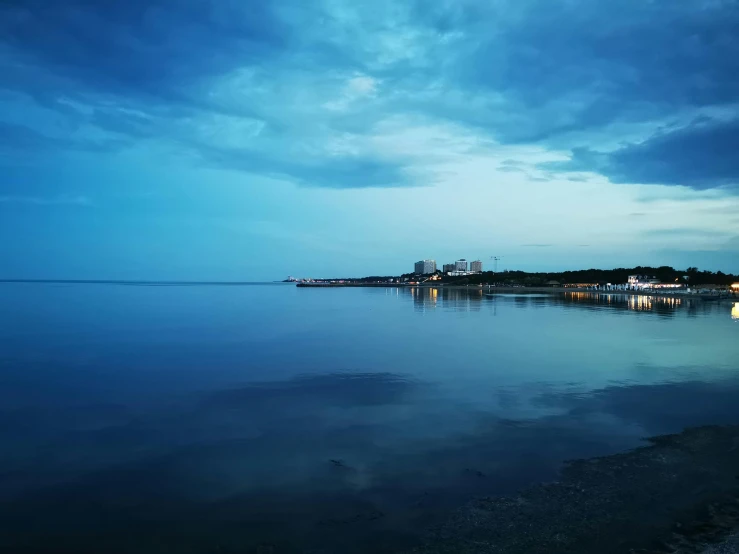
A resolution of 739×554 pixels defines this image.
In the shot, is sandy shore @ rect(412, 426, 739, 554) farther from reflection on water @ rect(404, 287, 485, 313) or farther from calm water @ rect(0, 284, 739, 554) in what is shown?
reflection on water @ rect(404, 287, 485, 313)

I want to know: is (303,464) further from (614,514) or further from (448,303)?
(448,303)

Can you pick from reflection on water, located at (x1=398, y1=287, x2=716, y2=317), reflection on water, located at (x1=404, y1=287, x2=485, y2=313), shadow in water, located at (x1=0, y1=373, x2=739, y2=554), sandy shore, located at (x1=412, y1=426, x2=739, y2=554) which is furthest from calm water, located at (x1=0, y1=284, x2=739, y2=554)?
reflection on water, located at (x1=404, y1=287, x2=485, y2=313)

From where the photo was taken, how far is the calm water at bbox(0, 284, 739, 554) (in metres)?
8.97

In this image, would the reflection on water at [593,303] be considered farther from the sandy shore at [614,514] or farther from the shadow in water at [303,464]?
the sandy shore at [614,514]

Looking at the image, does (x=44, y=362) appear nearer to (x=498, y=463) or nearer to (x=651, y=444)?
(x=498, y=463)

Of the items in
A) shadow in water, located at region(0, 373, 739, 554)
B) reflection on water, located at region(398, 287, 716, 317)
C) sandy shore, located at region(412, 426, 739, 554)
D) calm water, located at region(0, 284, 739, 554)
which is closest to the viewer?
sandy shore, located at region(412, 426, 739, 554)

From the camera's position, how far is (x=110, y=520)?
913 cm

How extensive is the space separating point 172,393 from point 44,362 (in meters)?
12.0

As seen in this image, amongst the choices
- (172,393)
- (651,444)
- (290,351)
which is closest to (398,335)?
(290,351)

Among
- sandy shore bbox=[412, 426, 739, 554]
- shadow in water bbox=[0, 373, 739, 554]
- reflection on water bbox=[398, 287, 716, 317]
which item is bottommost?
shadow in water bbox=[0, 373, 739, 554]

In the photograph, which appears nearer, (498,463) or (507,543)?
(507,543)

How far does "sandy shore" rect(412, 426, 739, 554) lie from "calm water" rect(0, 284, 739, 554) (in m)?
0.69

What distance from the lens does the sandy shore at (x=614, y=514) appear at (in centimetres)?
779

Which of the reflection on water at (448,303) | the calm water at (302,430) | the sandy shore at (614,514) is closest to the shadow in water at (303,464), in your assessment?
the calm water at (302,430)
